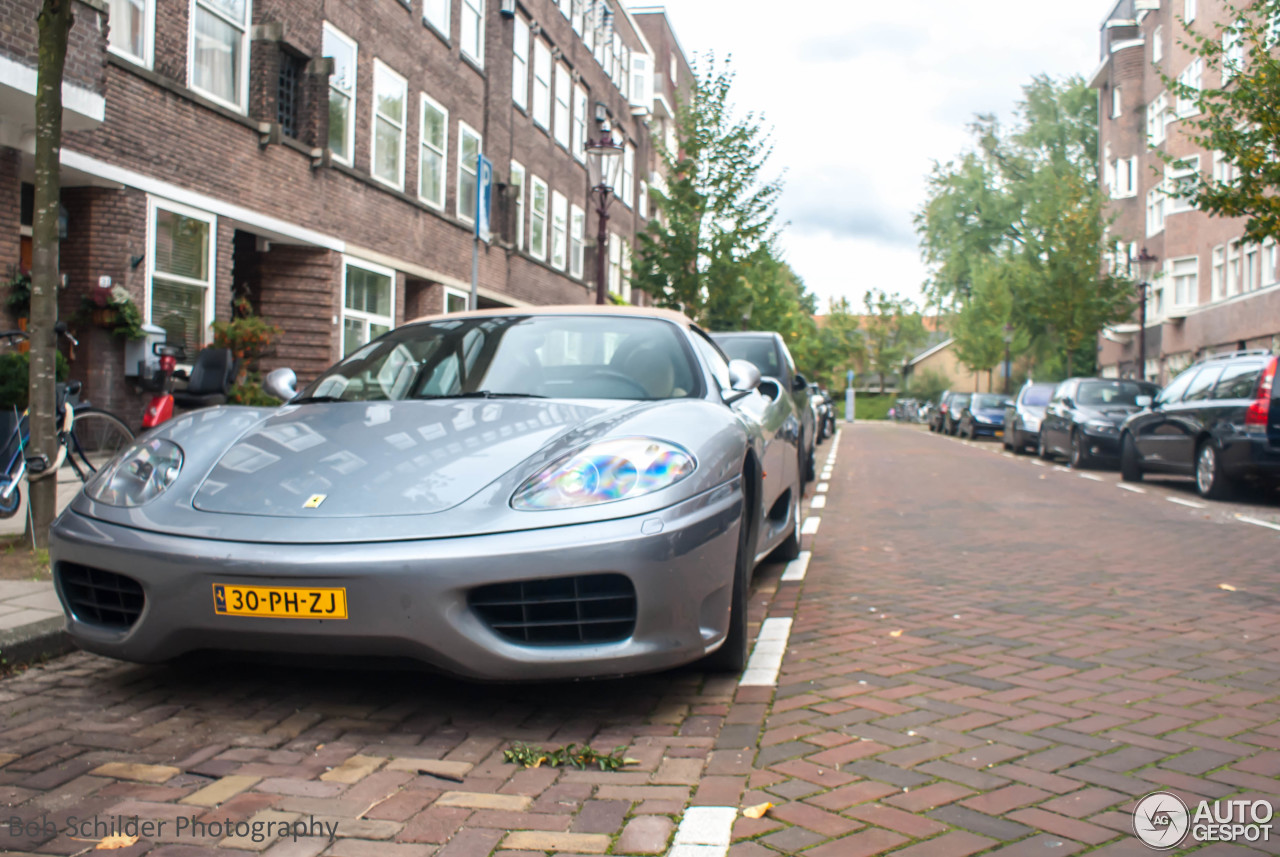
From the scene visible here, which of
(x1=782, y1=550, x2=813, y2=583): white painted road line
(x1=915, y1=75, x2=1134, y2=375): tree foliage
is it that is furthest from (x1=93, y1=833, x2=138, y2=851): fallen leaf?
(x1=915, y1=75, x2=1134, y2=375): tree foliage

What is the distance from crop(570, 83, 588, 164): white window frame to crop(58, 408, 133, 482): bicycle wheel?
85.6 feet

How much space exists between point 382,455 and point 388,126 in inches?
666

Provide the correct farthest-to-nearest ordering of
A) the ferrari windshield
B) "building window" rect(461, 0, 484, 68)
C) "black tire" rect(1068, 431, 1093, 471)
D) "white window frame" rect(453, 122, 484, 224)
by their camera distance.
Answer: "building window" rect(461, 0, 484, 68)
"white window frame" rect(453, 122, 484, 224)
"black tire" rect(1068, 431, 1093, 471)
the ferrari windshield

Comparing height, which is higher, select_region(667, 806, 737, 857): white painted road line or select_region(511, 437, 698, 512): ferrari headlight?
select_region(511, 437, 698, 512): ferrari headlight

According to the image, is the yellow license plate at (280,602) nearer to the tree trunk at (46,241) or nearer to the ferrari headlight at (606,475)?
the ferrari headlight at (606,475)

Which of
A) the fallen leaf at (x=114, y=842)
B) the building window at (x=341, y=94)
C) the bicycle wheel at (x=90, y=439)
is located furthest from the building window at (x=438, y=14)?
the fallen leaf at (x=114, y=842)

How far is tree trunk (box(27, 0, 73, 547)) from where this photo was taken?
5.60 m

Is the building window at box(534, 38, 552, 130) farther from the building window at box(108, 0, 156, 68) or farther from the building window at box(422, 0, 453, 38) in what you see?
the building window at box(108, 0, 156, 68)

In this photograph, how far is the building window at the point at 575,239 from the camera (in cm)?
3222

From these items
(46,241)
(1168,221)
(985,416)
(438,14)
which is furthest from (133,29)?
(1168,221)

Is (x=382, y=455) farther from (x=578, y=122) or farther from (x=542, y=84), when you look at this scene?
(x=578, y=122)

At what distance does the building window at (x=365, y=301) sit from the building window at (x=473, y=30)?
240 inches

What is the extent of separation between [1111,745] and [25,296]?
35.8ft

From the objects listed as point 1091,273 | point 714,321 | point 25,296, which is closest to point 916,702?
point 25,296
